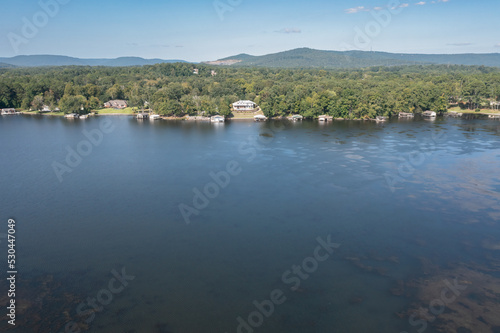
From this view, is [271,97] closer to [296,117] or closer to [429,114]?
[296,117]

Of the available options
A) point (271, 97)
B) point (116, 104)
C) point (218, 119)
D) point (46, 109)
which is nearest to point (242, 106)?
point (271, 97)

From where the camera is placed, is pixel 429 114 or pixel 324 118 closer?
pixel 324 118

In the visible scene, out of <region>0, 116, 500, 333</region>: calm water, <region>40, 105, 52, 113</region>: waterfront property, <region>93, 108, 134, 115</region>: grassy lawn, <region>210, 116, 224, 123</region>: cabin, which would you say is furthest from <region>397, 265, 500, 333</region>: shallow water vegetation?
<region>40, 105, 52, 113</region>: waterfront property

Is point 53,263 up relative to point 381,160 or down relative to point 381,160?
down

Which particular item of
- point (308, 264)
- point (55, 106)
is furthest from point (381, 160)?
point (55, 106)

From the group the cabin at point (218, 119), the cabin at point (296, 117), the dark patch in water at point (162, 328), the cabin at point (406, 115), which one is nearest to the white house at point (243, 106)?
the cabin at point (218, 119)

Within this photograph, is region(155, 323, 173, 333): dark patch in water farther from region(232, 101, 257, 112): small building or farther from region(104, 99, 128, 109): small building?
region(104, 99, 128, 109): small building

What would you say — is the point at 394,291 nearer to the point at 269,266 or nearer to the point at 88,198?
the point at 269,266

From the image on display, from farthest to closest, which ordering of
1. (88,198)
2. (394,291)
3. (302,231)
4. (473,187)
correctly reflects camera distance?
(473,187) < (88,198) < (302,231) < (394,291)
